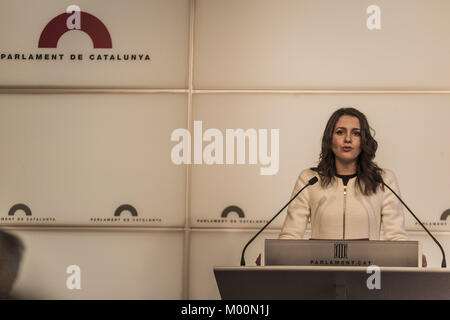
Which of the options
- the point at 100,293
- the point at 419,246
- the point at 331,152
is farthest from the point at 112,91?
the point at 419,246

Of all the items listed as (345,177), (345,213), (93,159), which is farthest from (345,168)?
(93,159)

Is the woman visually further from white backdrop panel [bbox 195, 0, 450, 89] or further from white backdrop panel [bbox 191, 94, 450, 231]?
white backdrop panel [bbox 195, 0, 450, 89]

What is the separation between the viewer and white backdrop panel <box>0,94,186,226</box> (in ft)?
11.1

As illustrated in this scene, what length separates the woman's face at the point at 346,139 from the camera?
109 inches

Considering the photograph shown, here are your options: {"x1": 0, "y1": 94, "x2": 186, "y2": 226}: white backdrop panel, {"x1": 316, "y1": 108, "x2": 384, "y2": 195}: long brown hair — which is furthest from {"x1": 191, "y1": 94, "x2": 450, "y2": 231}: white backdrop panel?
{"x1": 316, "y1": 108, "x2": 384, "y2": 195}: long brown hair

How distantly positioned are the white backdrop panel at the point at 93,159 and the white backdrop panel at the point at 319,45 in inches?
14.4

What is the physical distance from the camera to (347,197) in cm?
265

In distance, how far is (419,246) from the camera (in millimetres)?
2014

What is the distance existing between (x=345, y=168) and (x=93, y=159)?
1394 mm

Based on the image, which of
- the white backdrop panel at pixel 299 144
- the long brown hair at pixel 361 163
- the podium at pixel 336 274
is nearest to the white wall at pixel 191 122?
the white backdrop panel at pixel 299 144

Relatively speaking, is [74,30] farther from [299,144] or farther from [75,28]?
[299,144]

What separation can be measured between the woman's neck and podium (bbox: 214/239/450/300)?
0.75 metres
